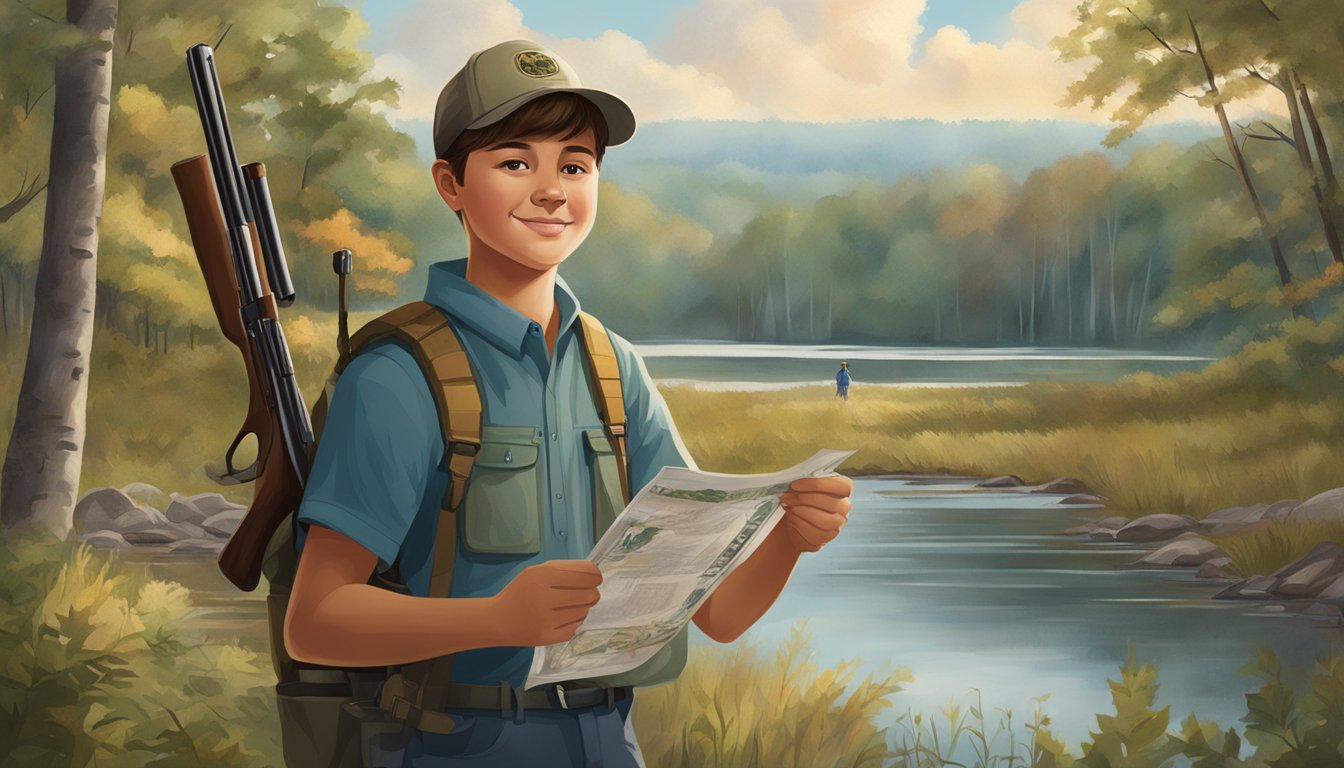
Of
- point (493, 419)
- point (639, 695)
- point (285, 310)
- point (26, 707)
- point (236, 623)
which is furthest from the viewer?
point (285, 310)

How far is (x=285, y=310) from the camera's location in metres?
6.52

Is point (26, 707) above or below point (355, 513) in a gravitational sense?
below

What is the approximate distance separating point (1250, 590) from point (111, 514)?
4.35 m

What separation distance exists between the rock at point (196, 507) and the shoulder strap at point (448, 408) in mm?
4493

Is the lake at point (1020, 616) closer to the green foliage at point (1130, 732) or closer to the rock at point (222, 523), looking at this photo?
the green foliage at point (1130, 732)

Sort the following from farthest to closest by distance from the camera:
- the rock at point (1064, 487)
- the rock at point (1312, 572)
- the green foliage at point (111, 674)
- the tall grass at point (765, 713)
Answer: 1. the rock at point (1064, 487)
2. the rock at point (1312, 572)
3. the tall grass at point (765, 713)
4. the green foliage at point (111, 674)

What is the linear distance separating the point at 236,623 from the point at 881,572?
2.31 m

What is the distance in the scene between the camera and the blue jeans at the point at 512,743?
1.75m

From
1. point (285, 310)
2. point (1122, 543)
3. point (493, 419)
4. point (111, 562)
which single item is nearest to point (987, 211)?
point (1122, 543)

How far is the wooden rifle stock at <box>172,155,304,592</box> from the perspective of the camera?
1.85 m

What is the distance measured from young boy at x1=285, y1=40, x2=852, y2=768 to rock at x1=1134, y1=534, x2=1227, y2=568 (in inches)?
155

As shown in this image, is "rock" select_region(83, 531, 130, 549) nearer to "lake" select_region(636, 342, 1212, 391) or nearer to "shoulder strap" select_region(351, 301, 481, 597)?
"lake" select_region(636, 342, 1212, 391)

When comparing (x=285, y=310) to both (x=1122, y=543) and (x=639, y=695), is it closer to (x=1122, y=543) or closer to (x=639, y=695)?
(x=639, y=695)

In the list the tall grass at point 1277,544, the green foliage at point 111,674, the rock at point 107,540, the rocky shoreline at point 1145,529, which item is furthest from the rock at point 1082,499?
the rock at point 107,540
